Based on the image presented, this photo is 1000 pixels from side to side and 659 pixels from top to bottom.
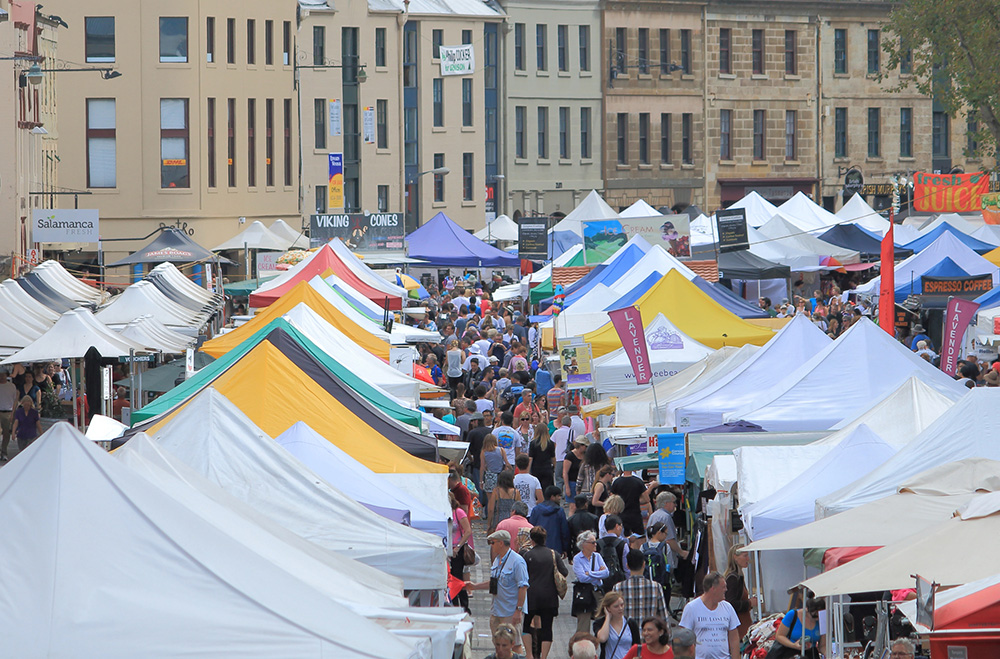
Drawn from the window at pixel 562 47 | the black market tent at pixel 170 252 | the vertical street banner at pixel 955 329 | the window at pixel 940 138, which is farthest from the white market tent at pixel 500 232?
the vertical street banner at pixel 955 329

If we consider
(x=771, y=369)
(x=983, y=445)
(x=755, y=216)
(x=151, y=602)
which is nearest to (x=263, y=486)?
(x=151, y=602)

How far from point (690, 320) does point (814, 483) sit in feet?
33.2

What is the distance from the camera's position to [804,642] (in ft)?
31.4

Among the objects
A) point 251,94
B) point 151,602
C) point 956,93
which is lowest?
point 151,602

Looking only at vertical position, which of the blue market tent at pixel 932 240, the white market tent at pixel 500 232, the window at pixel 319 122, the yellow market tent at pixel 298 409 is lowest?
the yellow market tent at pixel 298 409

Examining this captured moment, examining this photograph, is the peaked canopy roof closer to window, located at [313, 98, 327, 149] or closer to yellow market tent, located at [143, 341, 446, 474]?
window, located at [313, 98, 327, 149]

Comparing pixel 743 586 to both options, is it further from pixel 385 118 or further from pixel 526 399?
pixel 385 118

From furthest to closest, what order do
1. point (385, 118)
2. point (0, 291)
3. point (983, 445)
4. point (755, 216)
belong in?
point (385, 118) < point (755, 216) < point (0, 291) < point (983, 445)

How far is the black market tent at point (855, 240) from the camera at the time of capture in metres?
37.6

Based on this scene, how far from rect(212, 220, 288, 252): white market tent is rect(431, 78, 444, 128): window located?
17.2 m

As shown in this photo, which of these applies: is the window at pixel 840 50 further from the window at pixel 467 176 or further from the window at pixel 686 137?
the window at pixel 467 176

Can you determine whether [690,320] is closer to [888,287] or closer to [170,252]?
[888,287]

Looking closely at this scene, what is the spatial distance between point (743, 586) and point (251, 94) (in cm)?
4108

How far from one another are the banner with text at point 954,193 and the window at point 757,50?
84.5ft
